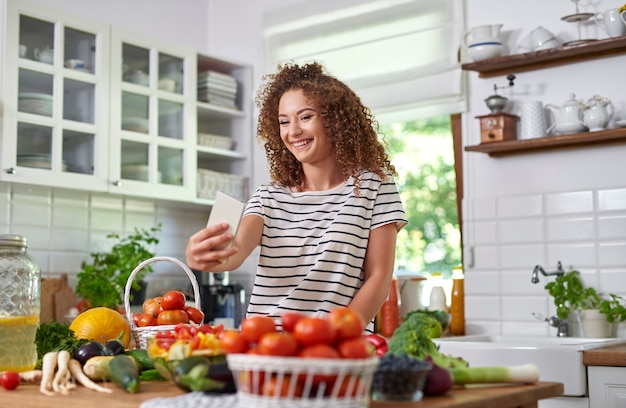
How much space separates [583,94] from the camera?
3451 millimetres

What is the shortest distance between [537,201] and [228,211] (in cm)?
227

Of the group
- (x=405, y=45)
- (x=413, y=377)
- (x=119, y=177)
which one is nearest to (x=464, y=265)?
(x=405, y=45)

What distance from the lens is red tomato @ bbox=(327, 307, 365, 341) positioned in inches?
48.8

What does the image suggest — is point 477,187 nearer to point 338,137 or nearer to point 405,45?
point 405,45

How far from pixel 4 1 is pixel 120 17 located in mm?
955

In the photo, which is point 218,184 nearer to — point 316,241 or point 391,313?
point 391,313

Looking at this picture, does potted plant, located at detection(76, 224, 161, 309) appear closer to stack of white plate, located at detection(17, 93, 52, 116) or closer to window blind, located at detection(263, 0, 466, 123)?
stack of white plate, located at detection(17, 93, 52, 116)

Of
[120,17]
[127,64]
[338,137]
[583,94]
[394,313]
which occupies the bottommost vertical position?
[394,313]

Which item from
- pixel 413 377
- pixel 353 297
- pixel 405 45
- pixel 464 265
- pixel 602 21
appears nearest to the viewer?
pixel 413 377

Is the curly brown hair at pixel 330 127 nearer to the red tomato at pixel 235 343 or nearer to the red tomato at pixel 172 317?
the red tomato at pixel 172 317

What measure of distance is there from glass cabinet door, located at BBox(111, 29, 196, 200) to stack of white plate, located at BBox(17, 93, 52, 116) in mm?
325

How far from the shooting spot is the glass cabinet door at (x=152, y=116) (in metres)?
3.84

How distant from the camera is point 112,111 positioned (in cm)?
379

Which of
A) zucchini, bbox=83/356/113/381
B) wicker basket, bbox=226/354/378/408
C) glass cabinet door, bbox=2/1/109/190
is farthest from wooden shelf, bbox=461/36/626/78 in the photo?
wicker basket, bbox=226/354/378/408
